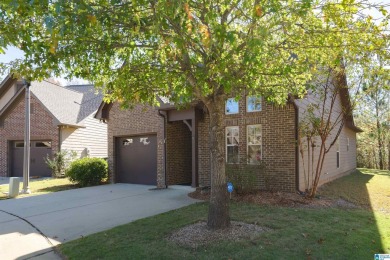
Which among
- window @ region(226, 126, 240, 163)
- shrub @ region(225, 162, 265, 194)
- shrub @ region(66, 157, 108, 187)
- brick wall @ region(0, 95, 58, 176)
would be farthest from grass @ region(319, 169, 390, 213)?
brick wall @ region(0, 95, 58, 176)

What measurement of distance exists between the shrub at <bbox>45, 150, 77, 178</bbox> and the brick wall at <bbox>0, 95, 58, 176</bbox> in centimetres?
59

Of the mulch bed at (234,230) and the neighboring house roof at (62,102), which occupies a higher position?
the neighboring house roof at (62,102)

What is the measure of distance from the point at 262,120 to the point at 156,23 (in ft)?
24.2

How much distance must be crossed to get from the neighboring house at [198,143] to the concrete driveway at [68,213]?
4.74ft

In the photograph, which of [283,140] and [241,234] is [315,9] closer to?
[241,234]

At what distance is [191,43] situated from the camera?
5426 mm

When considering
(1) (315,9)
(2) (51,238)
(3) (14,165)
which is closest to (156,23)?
(1) (315,9)

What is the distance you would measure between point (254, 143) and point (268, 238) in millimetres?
6001

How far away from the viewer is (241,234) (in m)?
6.03

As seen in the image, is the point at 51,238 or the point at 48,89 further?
the point at 48,89

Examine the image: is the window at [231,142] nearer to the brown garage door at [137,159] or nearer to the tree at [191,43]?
the brown garage door at [137,159]

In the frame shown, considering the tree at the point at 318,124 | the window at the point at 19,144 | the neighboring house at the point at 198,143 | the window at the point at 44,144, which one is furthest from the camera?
the window at the point at 19,144

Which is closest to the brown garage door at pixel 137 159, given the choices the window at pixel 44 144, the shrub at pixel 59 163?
the shrub at pixel 59 163

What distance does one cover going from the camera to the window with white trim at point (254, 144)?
1142 cm
